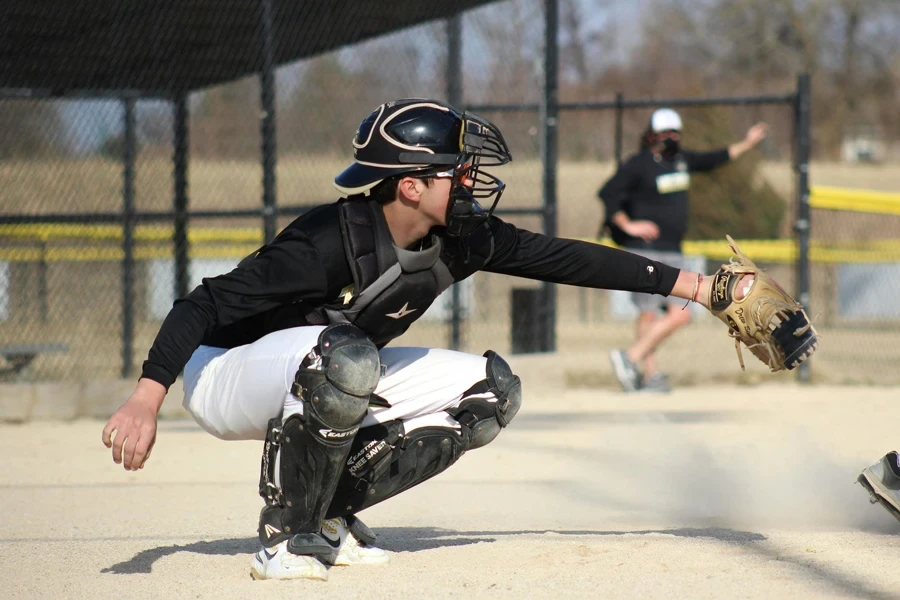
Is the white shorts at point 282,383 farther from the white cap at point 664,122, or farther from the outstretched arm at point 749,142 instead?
the outstretched arm at point 749,142

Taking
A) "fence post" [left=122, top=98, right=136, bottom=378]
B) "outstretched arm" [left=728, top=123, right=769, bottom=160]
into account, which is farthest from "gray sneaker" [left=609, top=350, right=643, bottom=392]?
"fence post" [left=122, top=98, right=136, bottom=378]

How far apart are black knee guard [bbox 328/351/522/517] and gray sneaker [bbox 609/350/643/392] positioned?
485cm

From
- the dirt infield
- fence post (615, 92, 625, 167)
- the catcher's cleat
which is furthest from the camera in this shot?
fence post (615, 92, 625, 167)

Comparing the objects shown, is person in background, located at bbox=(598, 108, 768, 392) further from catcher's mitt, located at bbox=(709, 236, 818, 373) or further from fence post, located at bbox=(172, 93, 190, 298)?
catcher's mitt, located at bbox=(709, 236, 818, 373)

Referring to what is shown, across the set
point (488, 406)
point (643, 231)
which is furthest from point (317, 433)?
point (643, 231)

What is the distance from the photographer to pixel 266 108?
26.6ft

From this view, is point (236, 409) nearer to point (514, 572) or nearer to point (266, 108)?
point (514, 572)

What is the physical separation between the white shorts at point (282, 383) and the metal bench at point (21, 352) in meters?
5.25

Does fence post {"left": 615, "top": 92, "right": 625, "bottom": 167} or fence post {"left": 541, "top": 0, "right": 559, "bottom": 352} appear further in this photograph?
fence post {"left": 615, "top": 92, "right": 625, "bottom": 167}

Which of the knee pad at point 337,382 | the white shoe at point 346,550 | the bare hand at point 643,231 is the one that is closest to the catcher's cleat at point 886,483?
the white shoe at point 346,550

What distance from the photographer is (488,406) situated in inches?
147

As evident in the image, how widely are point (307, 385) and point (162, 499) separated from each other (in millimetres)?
2120

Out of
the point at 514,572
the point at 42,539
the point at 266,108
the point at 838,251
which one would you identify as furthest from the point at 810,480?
the point at 838,251

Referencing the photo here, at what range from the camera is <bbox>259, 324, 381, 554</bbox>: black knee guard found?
3.25m
